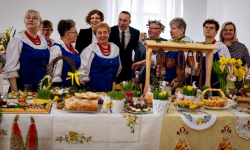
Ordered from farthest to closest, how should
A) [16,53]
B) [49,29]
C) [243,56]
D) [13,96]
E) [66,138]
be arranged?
1. [49,29]
2. [243,56]
3. [16,53]
4. [13,96]
5. [66,138]

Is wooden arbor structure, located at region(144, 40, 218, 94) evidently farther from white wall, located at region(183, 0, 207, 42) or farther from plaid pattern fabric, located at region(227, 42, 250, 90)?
white wall, located at region(183, 0, 207, 42)

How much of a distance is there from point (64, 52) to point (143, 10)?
3481mm

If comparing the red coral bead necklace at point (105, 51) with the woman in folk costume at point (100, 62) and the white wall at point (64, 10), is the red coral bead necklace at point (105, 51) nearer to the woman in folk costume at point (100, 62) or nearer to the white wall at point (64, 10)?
the woman in folk costume at point (100, 62)

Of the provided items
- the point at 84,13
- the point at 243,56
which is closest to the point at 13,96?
the point at 243,56

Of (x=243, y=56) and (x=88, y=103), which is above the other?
(x=243, y=56)

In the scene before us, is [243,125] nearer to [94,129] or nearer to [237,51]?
[94,129]

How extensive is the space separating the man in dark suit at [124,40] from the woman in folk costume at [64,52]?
712 millimetres

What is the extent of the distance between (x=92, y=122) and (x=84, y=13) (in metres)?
4.27

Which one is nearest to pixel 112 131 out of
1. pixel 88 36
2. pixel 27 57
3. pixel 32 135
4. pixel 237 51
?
pixel 32 135

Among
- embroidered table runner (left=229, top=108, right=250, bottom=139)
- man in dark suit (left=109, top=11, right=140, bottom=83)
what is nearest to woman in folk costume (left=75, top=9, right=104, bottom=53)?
man in dark suit (left=109, top=11, right=140, bottom=83)

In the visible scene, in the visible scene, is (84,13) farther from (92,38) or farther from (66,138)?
(66,138)

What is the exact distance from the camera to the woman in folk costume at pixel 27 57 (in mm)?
2820

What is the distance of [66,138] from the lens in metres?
2.00

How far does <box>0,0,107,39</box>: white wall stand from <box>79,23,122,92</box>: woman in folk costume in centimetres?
297
